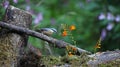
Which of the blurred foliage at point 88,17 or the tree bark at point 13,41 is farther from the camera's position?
the blurred foliage at point 88,17

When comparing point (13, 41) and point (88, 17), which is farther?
point (88, 17)

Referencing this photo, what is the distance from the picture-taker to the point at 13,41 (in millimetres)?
3084

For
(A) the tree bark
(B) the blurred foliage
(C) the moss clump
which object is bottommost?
Result: (C) the moss clump

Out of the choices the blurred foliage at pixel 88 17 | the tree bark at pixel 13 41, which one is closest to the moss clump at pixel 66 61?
the tree bark at pixel 13 41

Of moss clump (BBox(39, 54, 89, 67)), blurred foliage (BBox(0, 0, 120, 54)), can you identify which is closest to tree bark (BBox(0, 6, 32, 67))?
moss clump (BBox(39, 54, 89, 67))

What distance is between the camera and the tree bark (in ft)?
9.80

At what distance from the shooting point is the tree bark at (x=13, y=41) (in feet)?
9.80

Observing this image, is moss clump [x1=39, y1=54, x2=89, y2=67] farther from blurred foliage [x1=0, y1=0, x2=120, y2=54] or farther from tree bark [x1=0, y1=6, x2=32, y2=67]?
blurred foliage [x1=0, y1=0, x2=120, y2=54]

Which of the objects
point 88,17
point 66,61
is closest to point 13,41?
point 66,61

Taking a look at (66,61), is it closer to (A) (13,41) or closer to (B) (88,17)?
(A) (13,41)

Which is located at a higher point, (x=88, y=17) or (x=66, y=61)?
(x=88, y=17)

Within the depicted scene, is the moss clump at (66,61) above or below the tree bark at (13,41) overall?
below

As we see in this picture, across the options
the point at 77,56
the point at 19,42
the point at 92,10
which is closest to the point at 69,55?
the point at 77,56

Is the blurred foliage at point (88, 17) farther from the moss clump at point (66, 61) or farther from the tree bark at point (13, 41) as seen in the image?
the moss clump at point (66, 61)
